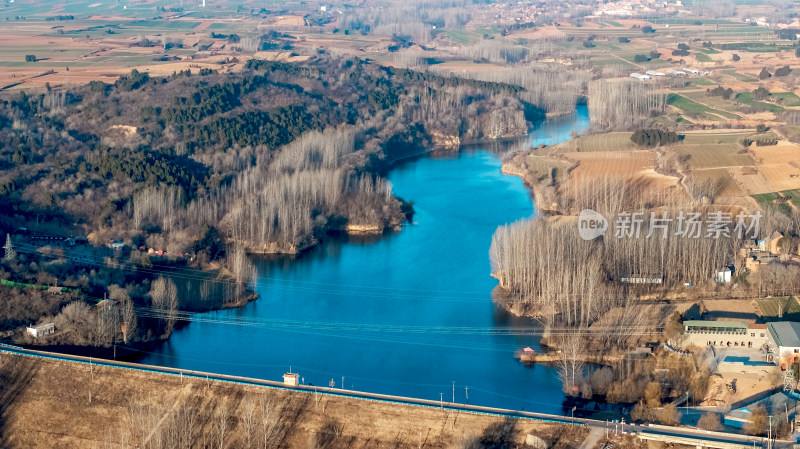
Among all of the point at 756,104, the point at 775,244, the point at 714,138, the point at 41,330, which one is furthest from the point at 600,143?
the point at 41,330

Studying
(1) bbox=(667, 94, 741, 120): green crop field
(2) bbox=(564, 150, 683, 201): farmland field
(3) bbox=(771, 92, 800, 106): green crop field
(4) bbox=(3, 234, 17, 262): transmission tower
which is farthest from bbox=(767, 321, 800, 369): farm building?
(3) bbox=(771, 92, 800, 106): green crop field

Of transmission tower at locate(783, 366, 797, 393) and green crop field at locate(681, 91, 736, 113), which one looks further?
green crop field at locate(681, 91, 736, 113)

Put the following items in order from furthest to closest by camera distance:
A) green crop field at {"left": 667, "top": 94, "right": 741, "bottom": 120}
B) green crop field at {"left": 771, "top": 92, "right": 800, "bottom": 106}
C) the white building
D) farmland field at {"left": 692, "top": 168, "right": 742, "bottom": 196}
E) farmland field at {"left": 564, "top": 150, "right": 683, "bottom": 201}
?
green crop field at {"left": 771, "top": 92, "right": 800, "bottom": 106}, green crop field at {"left": 667, "top": 94, "right": 741, "bottom": 120}, farmland field at {"left": 564, "top": 150, "right": 683, "bottom": 201}, farmland field at {"left": 692, "top": 168, "right": 742, "bottom": 196}, the white building

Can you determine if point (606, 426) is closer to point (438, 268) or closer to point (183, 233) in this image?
point (438, 268)

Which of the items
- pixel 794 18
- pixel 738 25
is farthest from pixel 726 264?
pixel 794 18

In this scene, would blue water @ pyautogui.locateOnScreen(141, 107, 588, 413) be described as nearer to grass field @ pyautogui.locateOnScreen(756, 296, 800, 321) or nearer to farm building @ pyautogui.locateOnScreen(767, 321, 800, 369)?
farm building @ pyautogui.locateOnScreen(767, 321, 800, 369)

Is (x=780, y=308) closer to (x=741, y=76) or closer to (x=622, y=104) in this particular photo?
(x=622, y=104)
